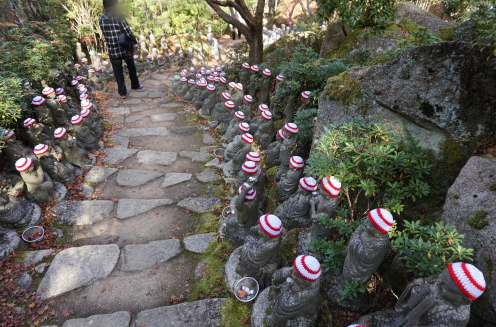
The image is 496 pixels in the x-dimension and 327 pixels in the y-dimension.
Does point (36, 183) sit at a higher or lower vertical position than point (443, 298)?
lower

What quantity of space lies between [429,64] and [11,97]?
7152 mm

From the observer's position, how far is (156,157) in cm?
723

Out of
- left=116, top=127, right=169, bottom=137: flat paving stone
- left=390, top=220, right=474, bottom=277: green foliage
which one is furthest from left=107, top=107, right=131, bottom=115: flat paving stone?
left=390, top=220, right=474, bottom=277: green foliage

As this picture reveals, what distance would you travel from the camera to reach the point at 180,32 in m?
15.8

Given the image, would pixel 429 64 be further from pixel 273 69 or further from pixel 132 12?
pixel 132 12

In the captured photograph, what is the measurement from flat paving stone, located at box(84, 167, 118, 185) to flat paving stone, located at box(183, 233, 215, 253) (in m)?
2.89

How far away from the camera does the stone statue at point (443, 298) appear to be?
1960 mm

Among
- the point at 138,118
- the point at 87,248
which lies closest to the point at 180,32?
the point at 138,118

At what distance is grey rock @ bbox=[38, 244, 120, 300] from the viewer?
380 cm

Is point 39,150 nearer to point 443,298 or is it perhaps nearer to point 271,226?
point 271,226

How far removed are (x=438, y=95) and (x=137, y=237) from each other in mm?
5068

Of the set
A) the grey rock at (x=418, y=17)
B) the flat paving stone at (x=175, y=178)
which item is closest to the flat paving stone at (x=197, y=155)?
the flat paving stone at (x=175, y=178)

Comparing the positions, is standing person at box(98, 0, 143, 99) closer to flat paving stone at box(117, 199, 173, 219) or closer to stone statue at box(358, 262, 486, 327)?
flat paving stone at box(117, 199, 173, 219)

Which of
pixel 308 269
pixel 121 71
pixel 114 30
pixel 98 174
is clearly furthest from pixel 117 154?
pixel 308 269
